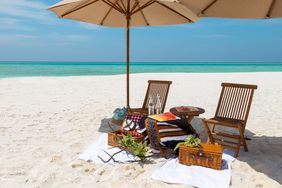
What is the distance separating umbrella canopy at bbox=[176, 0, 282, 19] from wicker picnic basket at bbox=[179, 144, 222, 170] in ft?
5.27

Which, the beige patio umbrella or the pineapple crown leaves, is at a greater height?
the beige patio umbrella

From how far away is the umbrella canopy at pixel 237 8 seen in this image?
11.2 ft

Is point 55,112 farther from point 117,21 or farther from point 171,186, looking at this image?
Answer: point 171,186

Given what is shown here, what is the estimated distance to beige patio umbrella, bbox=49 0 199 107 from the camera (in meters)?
4.93

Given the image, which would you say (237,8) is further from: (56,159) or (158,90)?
(56,159)

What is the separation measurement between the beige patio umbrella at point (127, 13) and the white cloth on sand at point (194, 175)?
2.24 meters

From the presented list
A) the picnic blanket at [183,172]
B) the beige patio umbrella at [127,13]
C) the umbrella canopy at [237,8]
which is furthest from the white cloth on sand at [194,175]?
the beige patio umbrella at [127,13]

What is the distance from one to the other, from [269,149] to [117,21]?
382 cm

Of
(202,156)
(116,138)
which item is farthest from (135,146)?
(202,156)

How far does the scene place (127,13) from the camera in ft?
16.2

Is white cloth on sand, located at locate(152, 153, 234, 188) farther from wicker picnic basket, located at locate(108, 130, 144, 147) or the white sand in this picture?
wicker picnic basket, located at locate(108, 130, 144, 147)

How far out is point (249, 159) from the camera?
359 centimetres

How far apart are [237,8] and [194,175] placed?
2.05m

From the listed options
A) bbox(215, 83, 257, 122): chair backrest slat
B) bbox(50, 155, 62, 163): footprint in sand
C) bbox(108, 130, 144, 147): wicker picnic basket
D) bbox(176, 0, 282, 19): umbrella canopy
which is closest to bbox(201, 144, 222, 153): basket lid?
bbox(108, 130, 144, 147): wicker picnic basket
